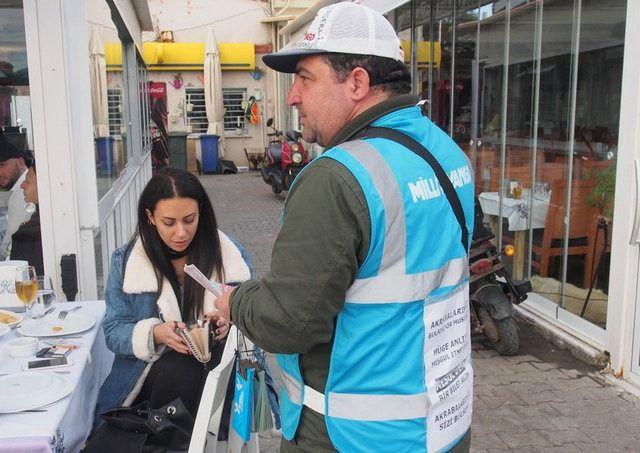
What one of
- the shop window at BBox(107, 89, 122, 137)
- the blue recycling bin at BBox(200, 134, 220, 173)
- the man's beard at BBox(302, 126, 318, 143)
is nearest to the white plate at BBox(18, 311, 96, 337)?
the man's beard at BBox(302, 126, 318, 143)

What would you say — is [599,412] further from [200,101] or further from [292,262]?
[200,101]

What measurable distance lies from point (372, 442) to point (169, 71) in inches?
690

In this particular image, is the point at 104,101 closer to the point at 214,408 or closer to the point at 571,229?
the point at 214,408

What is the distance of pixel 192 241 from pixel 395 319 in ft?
5.13

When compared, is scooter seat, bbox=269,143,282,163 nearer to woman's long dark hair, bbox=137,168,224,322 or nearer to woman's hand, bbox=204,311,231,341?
woman's long dark hair, bbox=137,168,224,322

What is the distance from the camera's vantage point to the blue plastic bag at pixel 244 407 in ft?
6.81

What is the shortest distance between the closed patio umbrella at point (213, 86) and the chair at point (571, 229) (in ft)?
42.8

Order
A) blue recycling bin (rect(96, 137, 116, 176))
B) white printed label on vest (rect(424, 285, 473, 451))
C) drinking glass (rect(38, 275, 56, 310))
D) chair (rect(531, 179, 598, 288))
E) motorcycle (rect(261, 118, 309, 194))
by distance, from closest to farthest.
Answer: white printed label on vest (rect(424, 285, 473, 451)) → drinking glass (rect(38, 275, 56, 310)) → blue recycling bin (rect(96, 137, 116, 176)) → chair (rect(531, 179, 598, 288)) → motorcycle (rect(261, 118, 309, 194))

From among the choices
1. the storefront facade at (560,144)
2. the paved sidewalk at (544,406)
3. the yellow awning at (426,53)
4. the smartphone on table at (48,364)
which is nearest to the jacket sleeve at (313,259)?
the smartphone on table at (48,364)

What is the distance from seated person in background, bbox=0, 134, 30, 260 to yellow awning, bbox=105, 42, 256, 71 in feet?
44.6

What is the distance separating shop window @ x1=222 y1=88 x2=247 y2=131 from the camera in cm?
1888

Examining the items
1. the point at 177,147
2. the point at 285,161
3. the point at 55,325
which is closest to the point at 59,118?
the point at 55,325

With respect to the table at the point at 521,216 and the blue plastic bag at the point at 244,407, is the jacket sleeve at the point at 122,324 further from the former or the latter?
the table at the point at 521,216

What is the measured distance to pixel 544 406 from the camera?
4039mm
